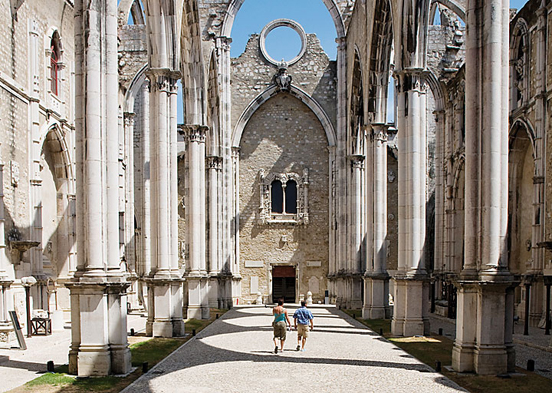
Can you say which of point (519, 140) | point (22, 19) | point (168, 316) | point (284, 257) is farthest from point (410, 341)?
point (284, 257)

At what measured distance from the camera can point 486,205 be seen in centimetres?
1030

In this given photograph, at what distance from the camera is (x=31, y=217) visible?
18250mm

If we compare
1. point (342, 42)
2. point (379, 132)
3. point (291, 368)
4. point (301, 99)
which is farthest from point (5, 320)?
point (301, 99)

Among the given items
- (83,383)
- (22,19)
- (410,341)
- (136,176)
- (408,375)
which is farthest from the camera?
(136,176)

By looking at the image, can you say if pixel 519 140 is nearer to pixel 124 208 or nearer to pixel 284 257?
pixel 284 257

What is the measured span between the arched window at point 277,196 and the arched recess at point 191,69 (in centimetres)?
1106

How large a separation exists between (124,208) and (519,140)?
17.0 meters

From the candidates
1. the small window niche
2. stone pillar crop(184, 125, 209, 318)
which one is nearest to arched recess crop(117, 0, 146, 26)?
Result: stone pillar crop(184, 125, 209, 318)

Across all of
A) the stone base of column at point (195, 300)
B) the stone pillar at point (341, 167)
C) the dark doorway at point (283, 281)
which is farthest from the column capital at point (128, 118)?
the dark doorway at point (283, 281)

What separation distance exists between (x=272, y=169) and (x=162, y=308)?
17.4m

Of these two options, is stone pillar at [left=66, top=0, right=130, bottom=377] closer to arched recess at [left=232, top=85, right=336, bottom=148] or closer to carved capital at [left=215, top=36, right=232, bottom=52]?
carved capital at [left=215, top=36, right=232, bottom=52]

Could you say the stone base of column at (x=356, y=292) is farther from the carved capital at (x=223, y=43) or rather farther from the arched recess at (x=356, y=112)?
the carved capital at (x=223, y=43)

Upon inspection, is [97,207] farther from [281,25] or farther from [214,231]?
[281,25]

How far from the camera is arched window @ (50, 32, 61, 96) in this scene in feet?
68.3
